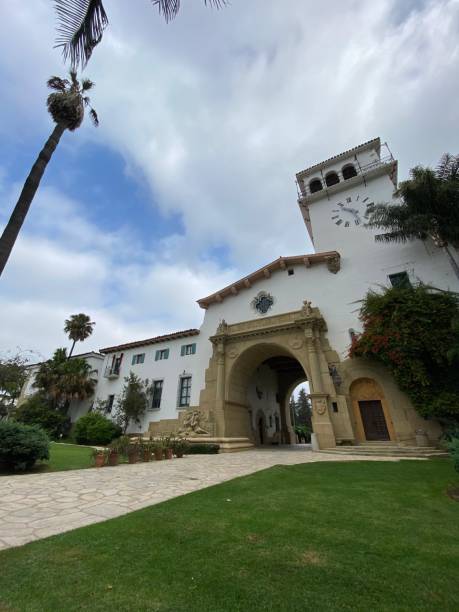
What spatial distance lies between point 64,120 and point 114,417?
21674 mm

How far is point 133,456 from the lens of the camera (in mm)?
11297

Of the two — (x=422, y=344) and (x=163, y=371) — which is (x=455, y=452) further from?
(x=163, y=371)

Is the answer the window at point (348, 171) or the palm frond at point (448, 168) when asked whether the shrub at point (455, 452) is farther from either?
the window at point (348, 171)

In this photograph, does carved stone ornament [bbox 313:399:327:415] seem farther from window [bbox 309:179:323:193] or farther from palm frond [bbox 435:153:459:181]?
window [bbox 309:179:323:193]

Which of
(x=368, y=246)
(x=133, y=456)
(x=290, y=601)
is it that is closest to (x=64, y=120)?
(x=290, y=601)

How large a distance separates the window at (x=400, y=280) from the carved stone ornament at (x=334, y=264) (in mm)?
3199

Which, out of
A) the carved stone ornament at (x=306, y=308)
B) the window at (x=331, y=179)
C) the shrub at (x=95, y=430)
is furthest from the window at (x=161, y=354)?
the window at (x=331, y=179)

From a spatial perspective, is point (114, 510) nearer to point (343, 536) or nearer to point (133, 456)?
point (343, 536)

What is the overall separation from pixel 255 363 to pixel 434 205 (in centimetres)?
1491

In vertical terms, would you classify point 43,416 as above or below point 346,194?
below

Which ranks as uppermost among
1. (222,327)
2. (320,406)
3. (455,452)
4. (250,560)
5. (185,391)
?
(222,327)

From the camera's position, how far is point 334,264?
19.2 m

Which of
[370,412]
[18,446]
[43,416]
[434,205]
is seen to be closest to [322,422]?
[370,412]

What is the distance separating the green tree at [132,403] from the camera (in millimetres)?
22125
